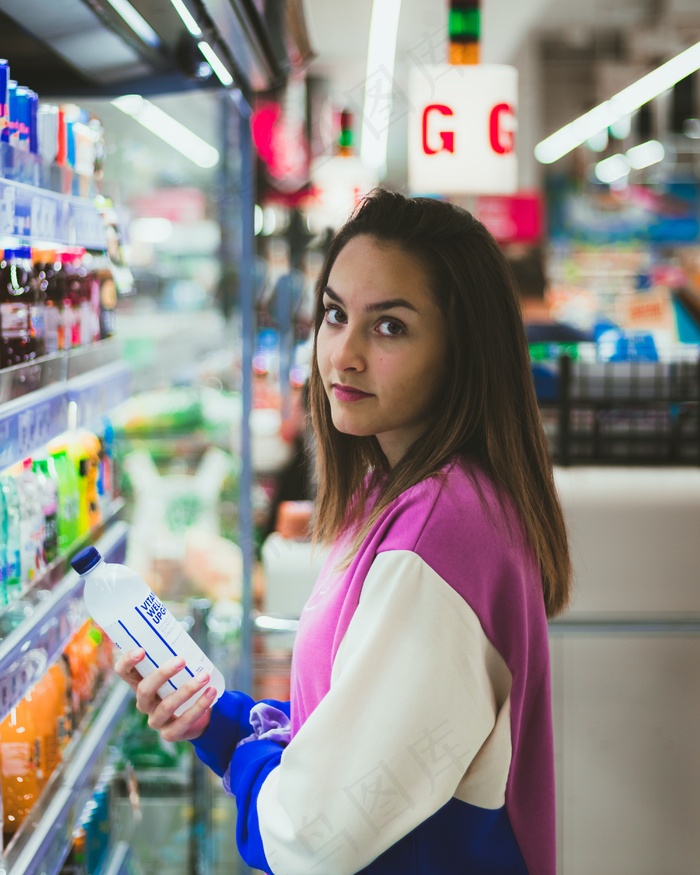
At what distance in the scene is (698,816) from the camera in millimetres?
2857

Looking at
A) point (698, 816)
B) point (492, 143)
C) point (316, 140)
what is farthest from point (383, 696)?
point (316, 140)

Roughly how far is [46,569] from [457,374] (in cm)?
95

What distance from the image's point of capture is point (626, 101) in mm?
9156

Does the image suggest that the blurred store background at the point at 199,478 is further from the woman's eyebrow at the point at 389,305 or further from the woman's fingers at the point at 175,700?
the woman's eyebrow at the point at 389,305

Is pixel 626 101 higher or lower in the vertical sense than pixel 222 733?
higher

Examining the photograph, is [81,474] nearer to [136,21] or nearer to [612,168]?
[136,21]

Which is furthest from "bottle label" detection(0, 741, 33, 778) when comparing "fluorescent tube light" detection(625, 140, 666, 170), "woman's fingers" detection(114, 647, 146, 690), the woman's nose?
"fluorescent tube light" detection(625, 140, 666, 170)

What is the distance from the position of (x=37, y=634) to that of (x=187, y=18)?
1.19 metres

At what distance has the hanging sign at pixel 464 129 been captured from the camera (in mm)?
3270

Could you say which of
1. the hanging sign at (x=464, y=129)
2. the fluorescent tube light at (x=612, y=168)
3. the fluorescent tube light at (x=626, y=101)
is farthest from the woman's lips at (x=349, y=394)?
the fluorescent tube light at (x=612, y=168)

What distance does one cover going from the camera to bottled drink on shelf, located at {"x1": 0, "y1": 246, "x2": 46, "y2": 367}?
1646 millimetres

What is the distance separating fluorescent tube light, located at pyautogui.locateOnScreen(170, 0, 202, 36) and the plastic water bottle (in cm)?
101

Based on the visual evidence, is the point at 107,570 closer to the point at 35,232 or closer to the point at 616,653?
the point at 35,232

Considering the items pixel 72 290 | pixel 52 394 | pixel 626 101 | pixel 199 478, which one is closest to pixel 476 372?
pixel 52 394
